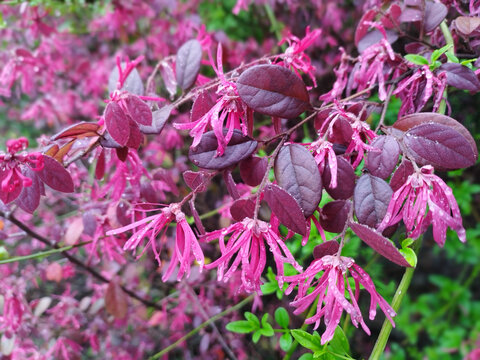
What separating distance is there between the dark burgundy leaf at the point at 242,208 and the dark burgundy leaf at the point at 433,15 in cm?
45

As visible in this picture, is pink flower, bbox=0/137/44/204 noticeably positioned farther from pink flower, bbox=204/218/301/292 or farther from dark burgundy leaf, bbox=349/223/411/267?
dark burgundy leaf, bbox=349/223/411/267

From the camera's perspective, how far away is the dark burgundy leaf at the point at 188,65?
704 millimetres

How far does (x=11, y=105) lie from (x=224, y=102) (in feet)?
6.52

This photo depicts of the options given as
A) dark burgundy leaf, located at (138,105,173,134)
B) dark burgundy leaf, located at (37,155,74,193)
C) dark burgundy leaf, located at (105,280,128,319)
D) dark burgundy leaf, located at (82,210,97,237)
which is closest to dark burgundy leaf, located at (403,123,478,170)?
dark burgundy leaf, located at (138,105,173,134)

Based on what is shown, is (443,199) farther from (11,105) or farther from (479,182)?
(11,105)

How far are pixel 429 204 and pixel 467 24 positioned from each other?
0.33m

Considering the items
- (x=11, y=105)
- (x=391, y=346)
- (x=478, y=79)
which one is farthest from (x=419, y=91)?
(x=11, y=105)

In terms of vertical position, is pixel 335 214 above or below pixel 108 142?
below

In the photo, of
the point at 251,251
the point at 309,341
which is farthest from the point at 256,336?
the point at 251,251

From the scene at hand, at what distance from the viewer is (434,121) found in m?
0.48

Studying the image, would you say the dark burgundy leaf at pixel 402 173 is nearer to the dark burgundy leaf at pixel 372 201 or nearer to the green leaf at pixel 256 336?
the dark burgundy leaf at pixel 372 201

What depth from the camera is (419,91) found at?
1.94ft

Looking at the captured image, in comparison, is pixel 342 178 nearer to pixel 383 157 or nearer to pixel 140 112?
pixel 383 157

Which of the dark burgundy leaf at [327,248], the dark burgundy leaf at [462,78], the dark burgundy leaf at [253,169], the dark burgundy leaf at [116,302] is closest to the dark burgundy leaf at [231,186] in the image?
the dark burgundy leaf at [253,169]
